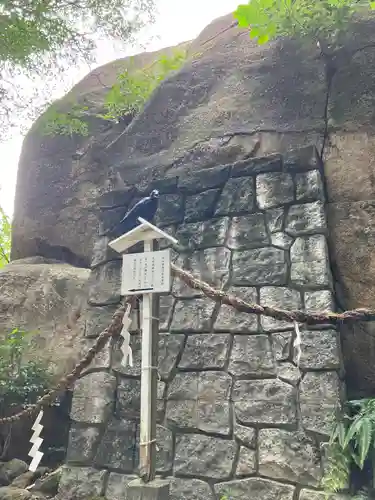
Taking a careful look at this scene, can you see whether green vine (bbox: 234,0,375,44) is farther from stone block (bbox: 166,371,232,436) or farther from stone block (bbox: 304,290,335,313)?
stone block (bbox: 166,371,232,436)

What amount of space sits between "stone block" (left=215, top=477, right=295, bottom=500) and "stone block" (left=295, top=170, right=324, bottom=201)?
200 cm

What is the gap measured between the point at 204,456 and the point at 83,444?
1.00m

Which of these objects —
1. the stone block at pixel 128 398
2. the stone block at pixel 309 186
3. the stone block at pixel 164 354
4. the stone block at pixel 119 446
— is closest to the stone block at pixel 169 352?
the stone block at pixel 164 354

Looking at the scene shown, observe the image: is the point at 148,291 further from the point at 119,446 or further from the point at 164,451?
the point at 119,446

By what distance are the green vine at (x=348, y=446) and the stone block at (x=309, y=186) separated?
59.0 inches

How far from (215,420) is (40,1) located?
16.5 ft

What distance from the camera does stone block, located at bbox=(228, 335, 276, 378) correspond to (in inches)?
130

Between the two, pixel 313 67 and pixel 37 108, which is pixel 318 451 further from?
pixel 37 108

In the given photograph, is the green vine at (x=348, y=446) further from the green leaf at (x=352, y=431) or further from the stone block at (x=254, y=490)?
the stone block at (x=254, y=490)

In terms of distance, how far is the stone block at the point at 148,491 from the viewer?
2.29 metres

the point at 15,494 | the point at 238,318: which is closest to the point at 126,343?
the point at 238,318

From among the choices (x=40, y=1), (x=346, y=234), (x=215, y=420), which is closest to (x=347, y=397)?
(x=215, y=420)

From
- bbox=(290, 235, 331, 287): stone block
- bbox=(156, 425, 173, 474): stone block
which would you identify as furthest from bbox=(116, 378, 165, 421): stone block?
bbox=(290, 235, 331, 287): stone block

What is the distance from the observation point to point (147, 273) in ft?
8.85
